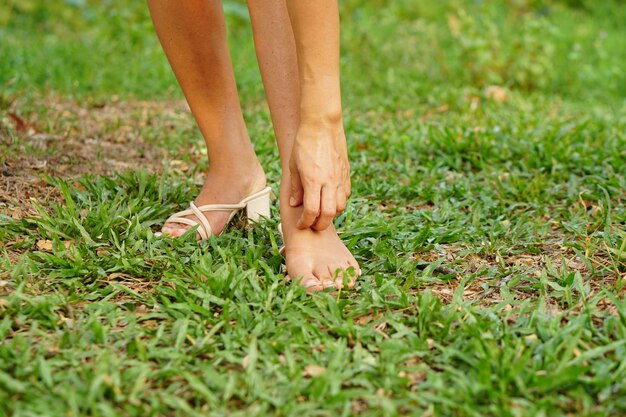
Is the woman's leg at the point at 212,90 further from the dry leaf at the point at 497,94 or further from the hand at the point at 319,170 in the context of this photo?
the dry leaf at the point at 497,94

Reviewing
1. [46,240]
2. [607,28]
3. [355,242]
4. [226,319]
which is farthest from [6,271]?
[607,28]

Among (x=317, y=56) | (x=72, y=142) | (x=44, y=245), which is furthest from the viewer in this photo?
(x=72, y=142)

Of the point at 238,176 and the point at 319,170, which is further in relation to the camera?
the point at 238,176

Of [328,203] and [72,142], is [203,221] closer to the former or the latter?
[328,203]

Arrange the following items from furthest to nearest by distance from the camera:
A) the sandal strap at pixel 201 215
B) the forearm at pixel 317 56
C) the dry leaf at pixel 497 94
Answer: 1. the dry leaf at pixel 497 94
2. the sandal strap at pixel 201 215
3. the forearm at pixel 317 56

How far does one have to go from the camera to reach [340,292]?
1.90m

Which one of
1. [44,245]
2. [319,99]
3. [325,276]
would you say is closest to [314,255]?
[325,276]

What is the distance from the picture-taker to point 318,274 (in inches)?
76.4

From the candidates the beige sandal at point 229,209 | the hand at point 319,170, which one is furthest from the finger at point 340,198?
the beige sandal at point 229,209

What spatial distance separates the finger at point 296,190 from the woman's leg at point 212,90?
0.40 m

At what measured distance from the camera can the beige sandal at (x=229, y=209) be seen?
89.5 inches

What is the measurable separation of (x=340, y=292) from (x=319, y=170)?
1.04 feet

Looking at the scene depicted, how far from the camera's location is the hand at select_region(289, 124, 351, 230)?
1881 mm

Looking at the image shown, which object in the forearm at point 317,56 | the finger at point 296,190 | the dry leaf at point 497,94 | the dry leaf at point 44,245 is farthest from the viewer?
the dry leaf at point 497,94
